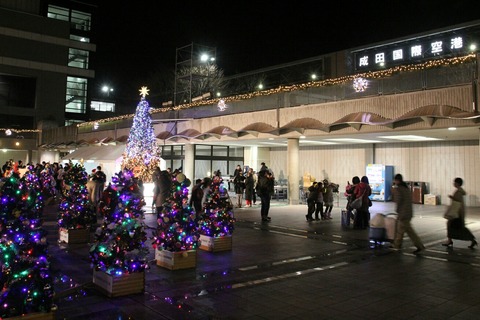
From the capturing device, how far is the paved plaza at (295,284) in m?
5.30

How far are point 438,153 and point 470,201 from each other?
2.57 m

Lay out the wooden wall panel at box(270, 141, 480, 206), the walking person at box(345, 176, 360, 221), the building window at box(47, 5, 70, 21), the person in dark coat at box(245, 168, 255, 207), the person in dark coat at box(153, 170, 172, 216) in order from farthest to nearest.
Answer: the building window at box(47, 5, 70, 21), the wooden wall panel at box(270, 141, 480, 206), the person in dark coat at box(245, 168, 255, 207), the walking person at box(345, 176, 360, 221), the person in dark coat at box(153, 170, 172, 216)

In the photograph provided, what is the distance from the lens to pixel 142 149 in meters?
19.7

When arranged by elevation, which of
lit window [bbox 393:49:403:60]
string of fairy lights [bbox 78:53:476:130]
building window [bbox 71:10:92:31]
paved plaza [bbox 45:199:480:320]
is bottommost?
paved plaza [bbox 45:199:480:320]

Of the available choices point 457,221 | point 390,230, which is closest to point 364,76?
point 457,221

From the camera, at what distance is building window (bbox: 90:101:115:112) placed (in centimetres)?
6212

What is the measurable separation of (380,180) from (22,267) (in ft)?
60.3

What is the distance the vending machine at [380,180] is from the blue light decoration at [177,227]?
1471cm

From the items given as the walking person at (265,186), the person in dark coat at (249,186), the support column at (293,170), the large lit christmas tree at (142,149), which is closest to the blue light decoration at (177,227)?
the walking person at (265,186)

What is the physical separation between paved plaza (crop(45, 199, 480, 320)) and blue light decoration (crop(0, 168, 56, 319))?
1.54ft

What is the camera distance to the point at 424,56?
2780cm

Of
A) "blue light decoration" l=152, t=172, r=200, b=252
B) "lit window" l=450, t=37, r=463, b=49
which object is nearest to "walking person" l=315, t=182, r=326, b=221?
"blue light decoration" l=152, t=172, r=200, b=252

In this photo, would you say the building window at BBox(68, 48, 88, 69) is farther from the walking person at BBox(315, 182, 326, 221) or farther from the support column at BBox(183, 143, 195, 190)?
the walking person at BBox(315, 182, 326, 221)

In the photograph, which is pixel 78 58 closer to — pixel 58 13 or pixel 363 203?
pixel 58 13
